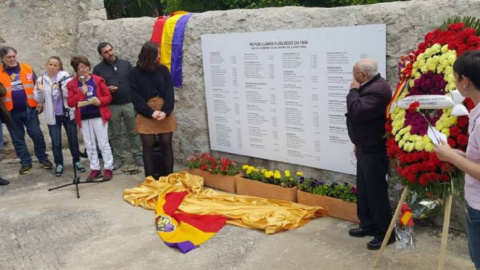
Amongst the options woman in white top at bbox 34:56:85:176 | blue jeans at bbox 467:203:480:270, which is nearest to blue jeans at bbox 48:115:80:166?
woman in white top at bbox 34:56:85:176

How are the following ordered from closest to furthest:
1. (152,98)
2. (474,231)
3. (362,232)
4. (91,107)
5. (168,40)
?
(474,231)
(362,232)
(152,98)
(91,107)
(168,40)

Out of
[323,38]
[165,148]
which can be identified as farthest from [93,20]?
[323,38]

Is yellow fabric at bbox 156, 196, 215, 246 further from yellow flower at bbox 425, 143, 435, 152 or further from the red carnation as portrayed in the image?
the red carnation

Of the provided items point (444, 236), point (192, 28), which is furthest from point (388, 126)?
point (192, 28)

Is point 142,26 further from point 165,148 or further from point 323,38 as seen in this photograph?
point 323,38

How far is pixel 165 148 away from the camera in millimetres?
6465

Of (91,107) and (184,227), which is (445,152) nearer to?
(184,227)

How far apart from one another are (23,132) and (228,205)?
3.59m

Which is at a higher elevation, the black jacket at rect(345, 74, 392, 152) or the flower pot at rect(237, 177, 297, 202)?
the black jacket at rect(345, 74, 392, 152)

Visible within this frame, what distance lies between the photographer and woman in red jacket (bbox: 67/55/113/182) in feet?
21.4

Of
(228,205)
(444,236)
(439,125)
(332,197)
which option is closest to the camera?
(444,236)

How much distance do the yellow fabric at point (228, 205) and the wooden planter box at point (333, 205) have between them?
8 centimetres

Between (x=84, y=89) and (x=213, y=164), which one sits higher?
(x=84, y=89)

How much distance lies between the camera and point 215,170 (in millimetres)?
6207
